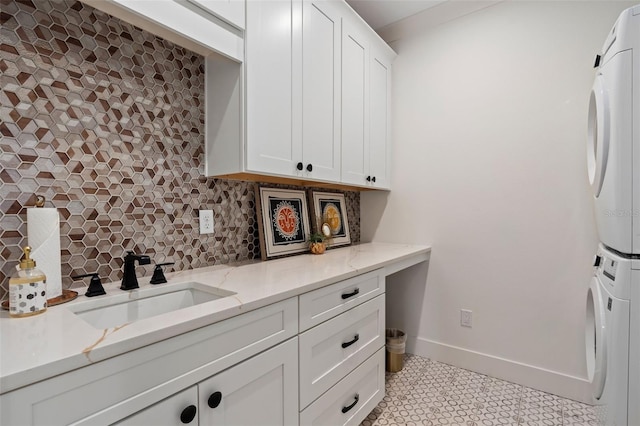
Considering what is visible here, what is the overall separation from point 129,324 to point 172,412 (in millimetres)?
253

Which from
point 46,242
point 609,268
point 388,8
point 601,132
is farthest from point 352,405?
point 388,8

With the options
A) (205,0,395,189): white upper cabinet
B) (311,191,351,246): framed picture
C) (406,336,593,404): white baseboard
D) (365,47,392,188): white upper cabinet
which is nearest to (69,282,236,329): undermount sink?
(205,0,395,189): white upper cabinet

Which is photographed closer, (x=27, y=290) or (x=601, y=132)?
(x=27, y=290)

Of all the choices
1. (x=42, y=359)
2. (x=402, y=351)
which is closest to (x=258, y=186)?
(x=42, y=359)

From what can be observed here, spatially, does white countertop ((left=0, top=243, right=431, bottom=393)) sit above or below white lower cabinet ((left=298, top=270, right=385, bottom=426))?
above

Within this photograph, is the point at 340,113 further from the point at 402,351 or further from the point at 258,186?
the point at 402,351

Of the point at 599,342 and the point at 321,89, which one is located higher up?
the point at 321,89

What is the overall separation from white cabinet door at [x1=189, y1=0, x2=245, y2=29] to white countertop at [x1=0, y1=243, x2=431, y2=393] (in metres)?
1.08

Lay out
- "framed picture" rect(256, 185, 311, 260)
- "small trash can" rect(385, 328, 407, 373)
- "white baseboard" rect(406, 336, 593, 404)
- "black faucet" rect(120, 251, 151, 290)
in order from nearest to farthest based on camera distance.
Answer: "black faucet" rect(120, 251, 151, 290), "framed picture" rect(256, 185, 311, 260), "white baseboard" rect(406, 336, 593, 404), "small trash can" rect(385, 328, 407, 373)

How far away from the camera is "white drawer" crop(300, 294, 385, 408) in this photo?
1267 millimetres

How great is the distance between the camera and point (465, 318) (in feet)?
7.59

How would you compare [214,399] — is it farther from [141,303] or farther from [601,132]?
[601,132]

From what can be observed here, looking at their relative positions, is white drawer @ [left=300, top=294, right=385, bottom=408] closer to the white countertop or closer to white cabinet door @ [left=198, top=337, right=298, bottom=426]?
white cabinet door @ [left=198, top=337, right=298, bottom=426]

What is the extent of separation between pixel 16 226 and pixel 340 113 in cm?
163
